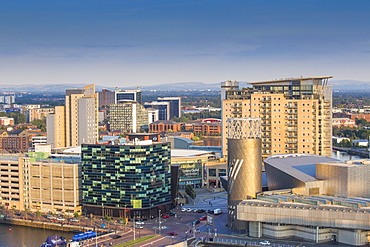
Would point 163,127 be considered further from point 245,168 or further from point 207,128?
point 245,168

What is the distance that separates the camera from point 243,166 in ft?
143

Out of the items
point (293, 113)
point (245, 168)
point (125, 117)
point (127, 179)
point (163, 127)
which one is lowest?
point (127, 179)

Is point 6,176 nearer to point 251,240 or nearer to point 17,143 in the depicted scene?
point 251,240

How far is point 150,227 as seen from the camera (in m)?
46.7

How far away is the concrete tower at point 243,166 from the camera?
143 ft

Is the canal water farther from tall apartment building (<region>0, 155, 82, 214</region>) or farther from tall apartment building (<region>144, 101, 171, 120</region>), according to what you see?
tall apartment building (<region>144, 101, 171, 120</region>)

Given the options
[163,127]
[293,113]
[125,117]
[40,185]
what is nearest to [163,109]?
[163,127]

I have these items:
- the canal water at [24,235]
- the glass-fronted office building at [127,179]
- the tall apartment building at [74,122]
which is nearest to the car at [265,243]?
the glass-fronted office building at [127,179]

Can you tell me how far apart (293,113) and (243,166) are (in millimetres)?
23200

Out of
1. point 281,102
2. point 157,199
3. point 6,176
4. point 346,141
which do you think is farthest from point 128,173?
point 346,141

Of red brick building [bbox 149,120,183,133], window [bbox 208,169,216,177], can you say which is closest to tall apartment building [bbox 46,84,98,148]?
window [bbox 208,169,216,177]

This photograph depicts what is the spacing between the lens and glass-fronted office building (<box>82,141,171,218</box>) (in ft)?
163

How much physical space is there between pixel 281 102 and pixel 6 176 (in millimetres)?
26439

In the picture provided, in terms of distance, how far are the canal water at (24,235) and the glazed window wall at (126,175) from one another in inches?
173
